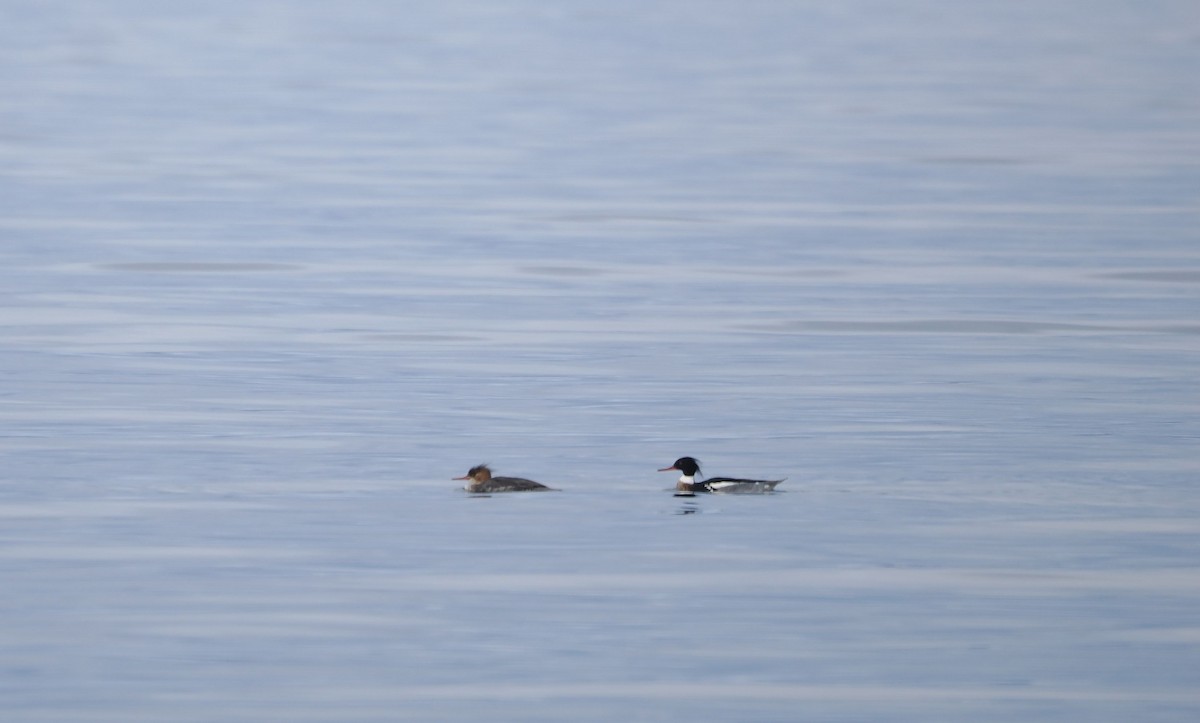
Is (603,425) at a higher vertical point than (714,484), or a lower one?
higher

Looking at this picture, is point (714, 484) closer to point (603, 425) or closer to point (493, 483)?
point (493, 483)

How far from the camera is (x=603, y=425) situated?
1504 cm

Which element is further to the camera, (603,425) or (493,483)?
(603,425)

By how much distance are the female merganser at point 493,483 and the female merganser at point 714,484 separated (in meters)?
0.65

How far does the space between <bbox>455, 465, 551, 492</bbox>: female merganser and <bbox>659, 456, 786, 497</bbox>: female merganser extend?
652 mm

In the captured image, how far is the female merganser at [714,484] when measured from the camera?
12859mm

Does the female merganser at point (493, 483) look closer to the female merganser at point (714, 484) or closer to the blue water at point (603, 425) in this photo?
the blue water at point (603, 425)

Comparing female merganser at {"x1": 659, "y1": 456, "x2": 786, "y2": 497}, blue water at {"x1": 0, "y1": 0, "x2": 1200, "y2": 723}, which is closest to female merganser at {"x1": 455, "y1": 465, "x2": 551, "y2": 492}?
blue water at {"x1": 0, "y1": 0, "x2": 1200, "y2": 723}

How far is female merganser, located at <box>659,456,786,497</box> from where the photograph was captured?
42.2 feet

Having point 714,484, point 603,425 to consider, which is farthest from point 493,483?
point 603,425

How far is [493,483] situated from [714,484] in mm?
1024

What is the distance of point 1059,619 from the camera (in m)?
10.6

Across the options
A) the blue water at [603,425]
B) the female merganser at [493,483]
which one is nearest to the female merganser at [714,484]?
the blue water at [603,425]

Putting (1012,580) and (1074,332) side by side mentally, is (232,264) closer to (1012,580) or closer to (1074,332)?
(1074,332)
